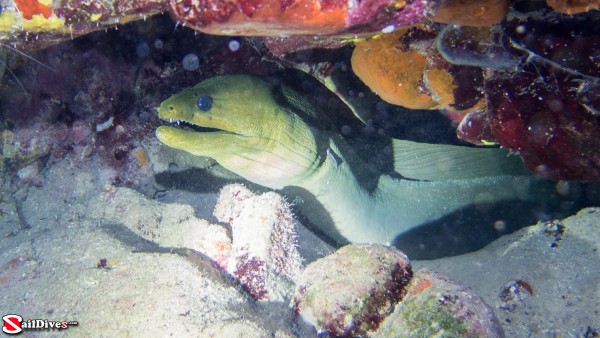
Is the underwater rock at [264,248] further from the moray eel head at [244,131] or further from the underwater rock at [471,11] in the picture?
the underwater rock at [471,11]

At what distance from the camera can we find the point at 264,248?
9.18 ft

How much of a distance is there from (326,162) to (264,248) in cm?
157

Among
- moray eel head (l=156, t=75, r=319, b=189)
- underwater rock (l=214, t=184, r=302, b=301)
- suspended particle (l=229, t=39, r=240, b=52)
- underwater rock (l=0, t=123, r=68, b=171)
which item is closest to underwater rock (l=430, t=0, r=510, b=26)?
underwater rock (l=214, t=184, r=302, b=301)

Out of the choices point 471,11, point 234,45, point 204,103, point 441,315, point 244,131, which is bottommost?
point 441,315

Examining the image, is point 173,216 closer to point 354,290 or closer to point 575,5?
point 354,290

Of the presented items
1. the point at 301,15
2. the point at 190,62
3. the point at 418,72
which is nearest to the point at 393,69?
the point at 418,72

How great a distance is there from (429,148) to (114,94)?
3.86m

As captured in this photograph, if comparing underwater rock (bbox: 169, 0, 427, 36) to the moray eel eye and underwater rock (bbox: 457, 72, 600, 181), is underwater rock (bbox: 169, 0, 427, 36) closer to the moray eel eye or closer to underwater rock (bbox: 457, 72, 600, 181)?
underwater rock (bbox: 457, 72, 600, 181)

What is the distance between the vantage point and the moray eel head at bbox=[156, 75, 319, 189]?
3.07m

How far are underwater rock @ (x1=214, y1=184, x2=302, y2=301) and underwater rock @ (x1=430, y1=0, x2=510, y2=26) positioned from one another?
1.87 metres

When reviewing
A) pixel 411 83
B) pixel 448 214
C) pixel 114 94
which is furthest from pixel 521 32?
pixel 114 94

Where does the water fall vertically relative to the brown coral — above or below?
below

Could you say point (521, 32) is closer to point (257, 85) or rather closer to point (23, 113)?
point (257, 85)

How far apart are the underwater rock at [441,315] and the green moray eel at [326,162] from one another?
2.00 m
